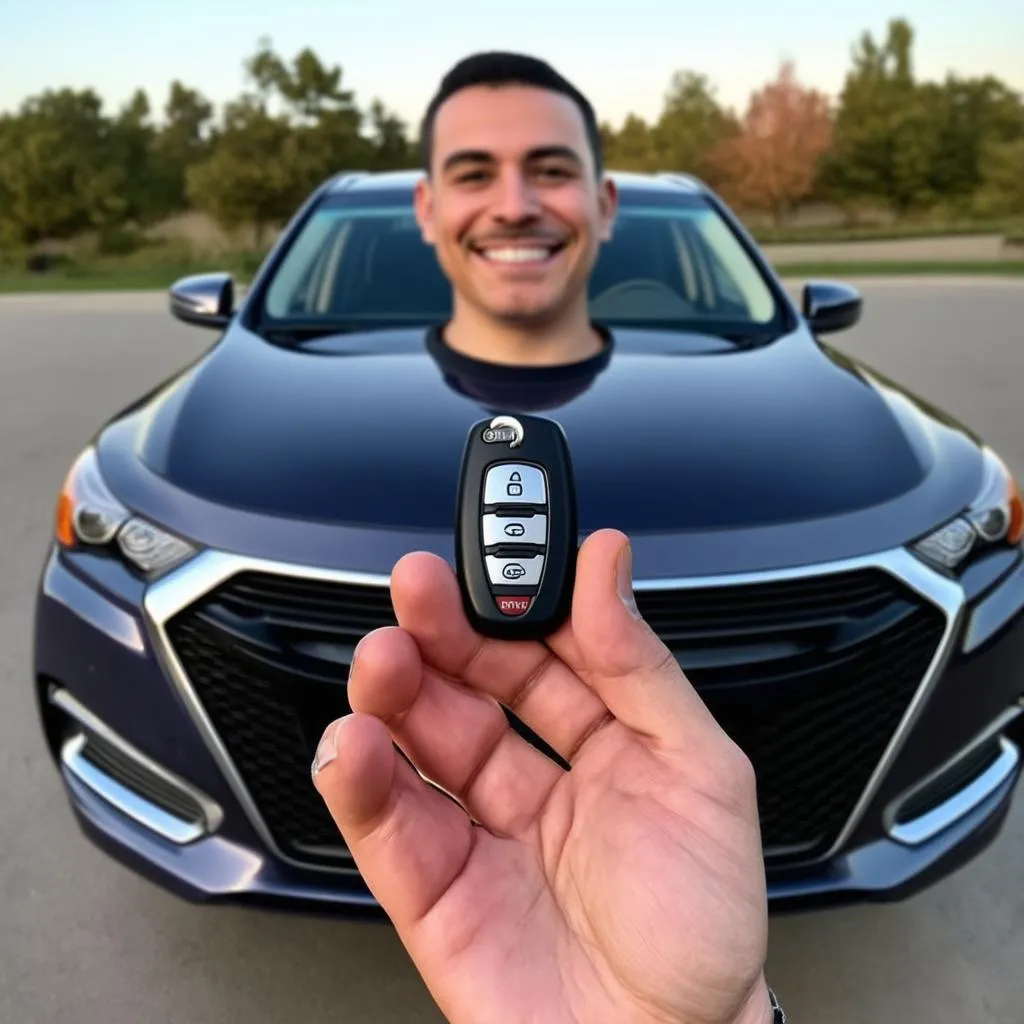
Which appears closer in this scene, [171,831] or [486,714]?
[486,714]

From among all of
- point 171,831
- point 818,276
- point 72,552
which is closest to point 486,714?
point 171,831

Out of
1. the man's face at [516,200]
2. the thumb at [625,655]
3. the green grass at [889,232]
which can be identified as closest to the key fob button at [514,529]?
the thumb at [625,655]

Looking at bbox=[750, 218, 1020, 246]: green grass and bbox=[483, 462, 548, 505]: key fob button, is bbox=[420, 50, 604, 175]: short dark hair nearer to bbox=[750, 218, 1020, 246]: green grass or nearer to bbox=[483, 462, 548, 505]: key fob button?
bbox=[483, 462, 548, 505]: key fob button


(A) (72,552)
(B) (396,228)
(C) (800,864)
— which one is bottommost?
(C) (800,864)

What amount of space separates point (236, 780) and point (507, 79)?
170cm

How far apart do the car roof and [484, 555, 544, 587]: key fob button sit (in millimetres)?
2478

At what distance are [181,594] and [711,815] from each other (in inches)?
37.0

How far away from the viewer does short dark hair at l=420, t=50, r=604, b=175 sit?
8.25ft

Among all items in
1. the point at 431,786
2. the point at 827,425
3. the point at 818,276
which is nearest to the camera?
the point at 431,786

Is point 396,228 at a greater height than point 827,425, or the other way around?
point 396,228

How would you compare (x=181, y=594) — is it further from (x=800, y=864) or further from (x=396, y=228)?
(x=396, y=228)

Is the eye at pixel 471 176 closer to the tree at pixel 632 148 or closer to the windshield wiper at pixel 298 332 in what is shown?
the windshield wiper at pixel 298 332

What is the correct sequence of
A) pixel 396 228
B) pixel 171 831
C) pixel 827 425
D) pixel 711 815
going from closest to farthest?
pixel 711 815
pixel 171 831
pixel 827 425
pixel 396 228

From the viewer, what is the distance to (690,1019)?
110cm
